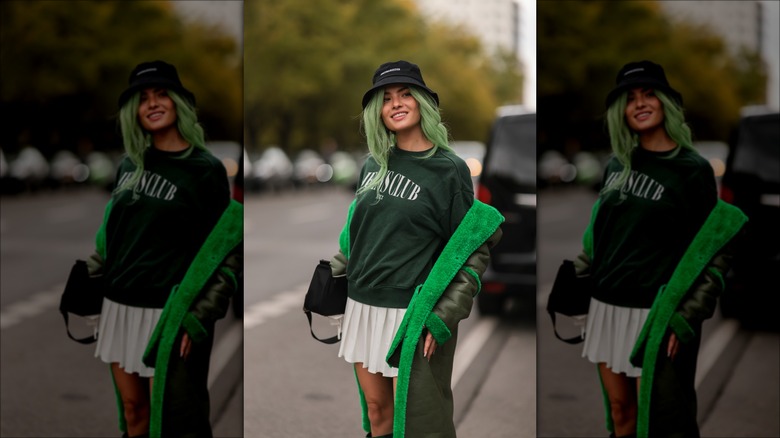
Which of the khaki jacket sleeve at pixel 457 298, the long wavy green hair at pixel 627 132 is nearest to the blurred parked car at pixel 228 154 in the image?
the khaki jacket sleeve at pixel 457 298

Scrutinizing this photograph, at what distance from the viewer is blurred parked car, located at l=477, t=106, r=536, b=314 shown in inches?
148

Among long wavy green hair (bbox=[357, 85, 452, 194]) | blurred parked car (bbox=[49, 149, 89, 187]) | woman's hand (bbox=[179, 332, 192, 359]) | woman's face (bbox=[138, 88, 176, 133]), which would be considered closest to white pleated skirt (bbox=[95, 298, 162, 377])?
woman's hand (bbox=[179, 332, 192, 359])

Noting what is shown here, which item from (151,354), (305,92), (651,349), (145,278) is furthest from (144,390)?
(651,349)

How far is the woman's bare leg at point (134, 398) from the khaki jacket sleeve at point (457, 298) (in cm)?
152

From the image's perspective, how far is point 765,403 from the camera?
4254 mm

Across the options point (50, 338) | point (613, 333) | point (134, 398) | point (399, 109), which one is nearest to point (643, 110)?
point (613, 333)

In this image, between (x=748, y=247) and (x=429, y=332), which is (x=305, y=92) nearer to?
(x=429, y=332)

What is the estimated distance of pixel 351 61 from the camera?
379 centimetres

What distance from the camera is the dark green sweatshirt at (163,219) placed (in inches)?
157

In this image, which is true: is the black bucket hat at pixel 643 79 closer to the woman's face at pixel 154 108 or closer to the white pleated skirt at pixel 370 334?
the white pleated skirt at pixel 370 334

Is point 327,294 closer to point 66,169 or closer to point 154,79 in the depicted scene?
point 154,79

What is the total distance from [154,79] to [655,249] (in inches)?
86.3

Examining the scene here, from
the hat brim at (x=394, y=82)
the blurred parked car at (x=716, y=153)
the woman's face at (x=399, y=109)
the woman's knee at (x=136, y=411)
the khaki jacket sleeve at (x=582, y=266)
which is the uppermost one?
the hat brim at (x=394, y=82)

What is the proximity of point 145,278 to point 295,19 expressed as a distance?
1.24 m
